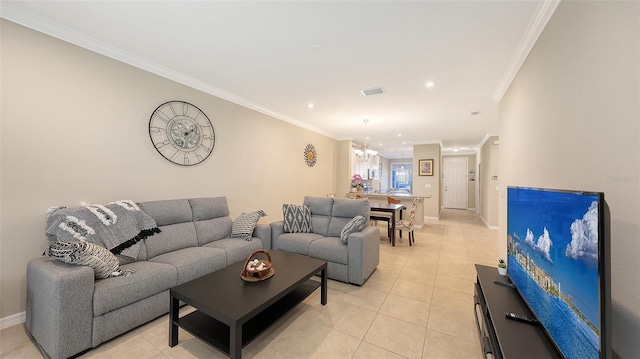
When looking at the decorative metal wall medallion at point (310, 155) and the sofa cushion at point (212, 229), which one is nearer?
the sofa cushion at point (212, 229)

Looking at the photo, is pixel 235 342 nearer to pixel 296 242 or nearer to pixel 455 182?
pixel 296 242

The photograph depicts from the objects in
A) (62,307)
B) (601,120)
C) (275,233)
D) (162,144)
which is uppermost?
(162,144)

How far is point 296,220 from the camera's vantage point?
367cm

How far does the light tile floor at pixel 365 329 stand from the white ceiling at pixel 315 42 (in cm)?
264

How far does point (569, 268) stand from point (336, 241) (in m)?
2.43

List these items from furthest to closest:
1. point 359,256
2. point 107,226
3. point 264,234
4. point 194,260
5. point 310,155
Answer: point 310,155 < point 264,234 < point 359,256 < point 194,260 < point 107,226

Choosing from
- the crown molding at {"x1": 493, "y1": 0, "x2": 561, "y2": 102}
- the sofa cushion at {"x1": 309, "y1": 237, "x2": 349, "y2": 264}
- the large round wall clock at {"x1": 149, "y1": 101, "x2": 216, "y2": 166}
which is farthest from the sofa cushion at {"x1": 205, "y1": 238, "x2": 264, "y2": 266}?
the crown molding at {"x1": 493, "y1": 0, "x2": 561, "y2": 102}

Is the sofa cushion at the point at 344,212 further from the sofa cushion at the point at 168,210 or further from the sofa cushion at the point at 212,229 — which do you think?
the sofa cushion at the point at 168,210

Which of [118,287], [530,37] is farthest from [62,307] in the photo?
[530,37]

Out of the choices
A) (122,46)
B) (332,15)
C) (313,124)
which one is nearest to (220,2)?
(332,15)

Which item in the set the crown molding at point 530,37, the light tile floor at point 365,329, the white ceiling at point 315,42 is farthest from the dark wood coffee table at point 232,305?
the crown molding at point 530,37

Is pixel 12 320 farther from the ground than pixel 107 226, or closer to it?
closer to it

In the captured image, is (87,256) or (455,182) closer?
(87,256)

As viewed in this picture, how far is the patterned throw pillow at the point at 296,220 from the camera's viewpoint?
143 inches
